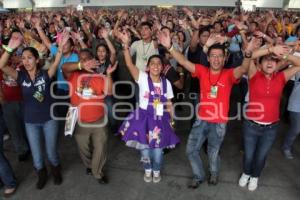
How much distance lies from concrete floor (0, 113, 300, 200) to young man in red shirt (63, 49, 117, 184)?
41cm

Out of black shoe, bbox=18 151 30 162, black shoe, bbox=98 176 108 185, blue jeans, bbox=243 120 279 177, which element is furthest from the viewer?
black shoe, bbox=18 151 30 162

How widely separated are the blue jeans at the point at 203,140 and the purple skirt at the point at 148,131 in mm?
289

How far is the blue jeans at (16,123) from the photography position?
411 centimetres

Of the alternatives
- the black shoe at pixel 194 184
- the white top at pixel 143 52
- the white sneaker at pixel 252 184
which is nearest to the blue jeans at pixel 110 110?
the white top at pixel 143 52

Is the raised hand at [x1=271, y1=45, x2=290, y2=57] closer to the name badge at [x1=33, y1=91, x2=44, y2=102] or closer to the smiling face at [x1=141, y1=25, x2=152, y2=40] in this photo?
the smiling face at [x1=141, y1=25, x2=152, y2=40]

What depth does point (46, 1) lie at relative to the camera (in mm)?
26703

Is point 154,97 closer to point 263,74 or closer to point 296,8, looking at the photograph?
point 263,74

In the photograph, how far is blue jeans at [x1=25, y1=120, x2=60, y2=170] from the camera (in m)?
3.42

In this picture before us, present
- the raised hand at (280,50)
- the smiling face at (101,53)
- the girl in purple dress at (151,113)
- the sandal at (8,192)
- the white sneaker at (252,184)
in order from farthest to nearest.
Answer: the smiling face at (101,53) < the white sneaker at (252,184) < the sandal at (8,192) < the girl in purple dress at (151,113) < the raised hand at (280,50)

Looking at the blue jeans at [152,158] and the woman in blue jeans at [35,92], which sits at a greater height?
the woman in blue jeans at [35,92]

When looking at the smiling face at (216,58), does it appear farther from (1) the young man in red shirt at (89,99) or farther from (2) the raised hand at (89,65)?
(2) the raised hand at (89,65)

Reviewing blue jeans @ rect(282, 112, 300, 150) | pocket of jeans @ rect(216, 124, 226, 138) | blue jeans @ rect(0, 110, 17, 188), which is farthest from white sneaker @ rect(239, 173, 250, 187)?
blue jeans @ rect(0, 110, 17, 188)

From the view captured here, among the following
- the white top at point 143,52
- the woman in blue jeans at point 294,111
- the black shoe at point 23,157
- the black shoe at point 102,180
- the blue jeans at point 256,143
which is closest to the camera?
the blue jeans at point 256,143

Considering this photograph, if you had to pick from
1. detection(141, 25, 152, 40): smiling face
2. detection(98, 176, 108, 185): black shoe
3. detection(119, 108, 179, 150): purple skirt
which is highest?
detection(141, 25, 152, 40): smiling face
